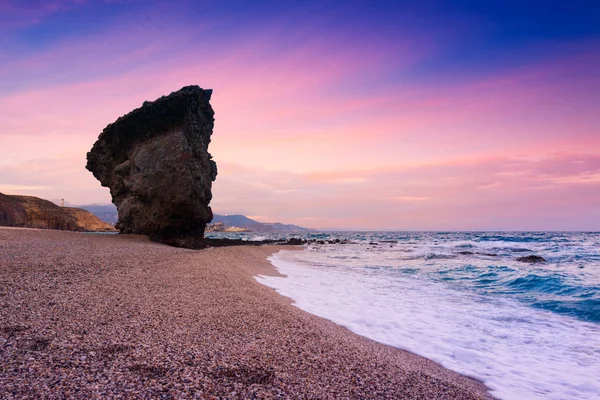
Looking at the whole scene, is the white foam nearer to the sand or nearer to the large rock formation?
the sand

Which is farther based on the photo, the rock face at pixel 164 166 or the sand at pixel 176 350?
the rock face at pixel 164 166

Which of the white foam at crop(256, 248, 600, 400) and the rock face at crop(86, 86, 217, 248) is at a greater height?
the rock face at crop(86, 86, 217, 248)

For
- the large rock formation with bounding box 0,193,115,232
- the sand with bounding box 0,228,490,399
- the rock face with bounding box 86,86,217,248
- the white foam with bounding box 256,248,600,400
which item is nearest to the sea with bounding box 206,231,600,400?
the white foam with bounding box 256,248,600,400

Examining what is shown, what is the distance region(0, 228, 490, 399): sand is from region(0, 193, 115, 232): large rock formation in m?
35.8

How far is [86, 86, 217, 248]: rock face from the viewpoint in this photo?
19.0m

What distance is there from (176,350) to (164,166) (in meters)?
17.0

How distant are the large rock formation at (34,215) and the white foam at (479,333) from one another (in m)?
36.3

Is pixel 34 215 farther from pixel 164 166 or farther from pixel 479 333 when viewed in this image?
pixel 479 333

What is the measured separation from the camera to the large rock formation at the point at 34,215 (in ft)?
110

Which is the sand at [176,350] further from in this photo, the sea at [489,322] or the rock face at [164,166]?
the rock face at [164,166]

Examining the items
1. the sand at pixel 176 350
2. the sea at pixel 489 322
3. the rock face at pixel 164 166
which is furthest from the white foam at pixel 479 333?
the rock face at pixel 164 166

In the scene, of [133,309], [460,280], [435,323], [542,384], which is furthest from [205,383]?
[460,280]

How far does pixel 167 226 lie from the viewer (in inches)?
760

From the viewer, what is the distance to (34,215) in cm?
3834
